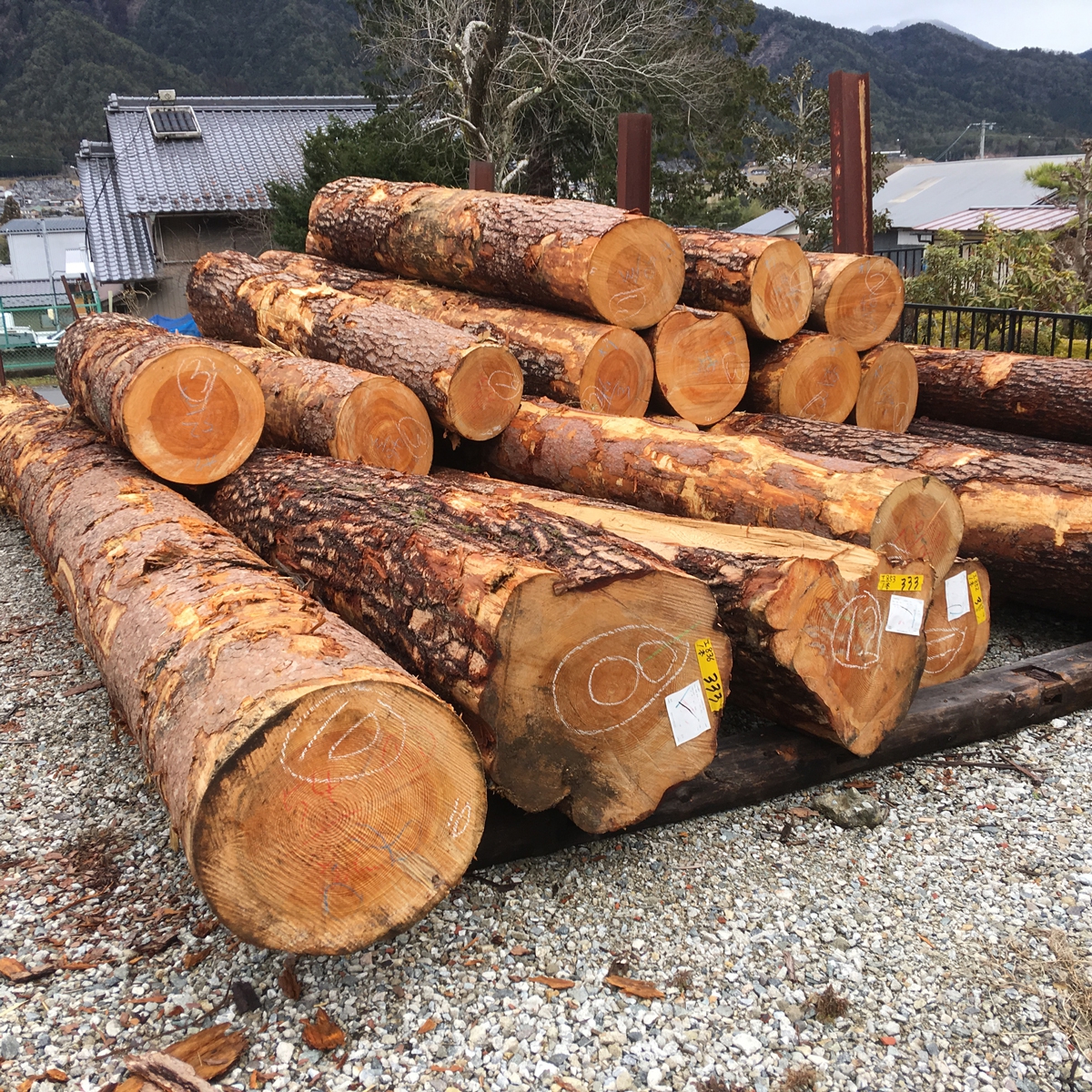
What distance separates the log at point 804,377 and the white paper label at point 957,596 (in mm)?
2060

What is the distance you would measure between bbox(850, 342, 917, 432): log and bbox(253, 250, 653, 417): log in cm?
163

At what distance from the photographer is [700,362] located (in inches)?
228

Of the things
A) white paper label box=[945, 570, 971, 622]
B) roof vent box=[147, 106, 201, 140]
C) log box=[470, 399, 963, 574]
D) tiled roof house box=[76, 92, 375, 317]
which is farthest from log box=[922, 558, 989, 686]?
roof vent box=[147, 106, 201, 140]

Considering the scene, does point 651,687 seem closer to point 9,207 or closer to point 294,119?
point 294,119

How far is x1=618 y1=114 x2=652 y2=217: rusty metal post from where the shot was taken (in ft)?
25.8

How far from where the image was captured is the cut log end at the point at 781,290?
229 inches

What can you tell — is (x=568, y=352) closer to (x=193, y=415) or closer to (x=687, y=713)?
(x=193, y=415)

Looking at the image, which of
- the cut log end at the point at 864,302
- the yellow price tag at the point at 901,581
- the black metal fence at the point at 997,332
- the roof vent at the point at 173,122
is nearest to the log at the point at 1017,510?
the yellow price tag at the point at 901,581

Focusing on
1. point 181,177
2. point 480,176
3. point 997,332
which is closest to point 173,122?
point 181,177

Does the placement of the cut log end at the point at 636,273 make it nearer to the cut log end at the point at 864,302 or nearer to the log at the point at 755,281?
the log at the point at 755,281

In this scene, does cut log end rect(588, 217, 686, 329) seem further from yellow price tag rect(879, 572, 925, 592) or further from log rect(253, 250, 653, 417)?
yellow price tag rect(879, 572, 925, 592)

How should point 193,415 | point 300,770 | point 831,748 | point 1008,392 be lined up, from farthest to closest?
point 1008,392 → point 193,415 → point 831,748 → point 300,770

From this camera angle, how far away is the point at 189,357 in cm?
451

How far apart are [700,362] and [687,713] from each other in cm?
318
